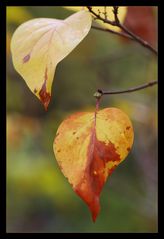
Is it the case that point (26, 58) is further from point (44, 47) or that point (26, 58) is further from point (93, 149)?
point (93, 149)

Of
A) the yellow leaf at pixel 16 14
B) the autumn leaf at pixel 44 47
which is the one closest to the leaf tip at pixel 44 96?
the autumn leaf at pixel 44 47

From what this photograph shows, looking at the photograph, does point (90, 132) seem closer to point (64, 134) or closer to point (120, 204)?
point (64, 134)

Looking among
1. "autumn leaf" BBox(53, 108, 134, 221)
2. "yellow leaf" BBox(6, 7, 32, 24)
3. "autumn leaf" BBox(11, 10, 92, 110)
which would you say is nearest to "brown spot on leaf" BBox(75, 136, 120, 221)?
"autumn leaf" BBox(53, 108, 134, 221)

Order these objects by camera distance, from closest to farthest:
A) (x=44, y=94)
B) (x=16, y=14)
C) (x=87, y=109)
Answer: (x=44, y=94)
(x=16, y=14)
(x=87, y=109)

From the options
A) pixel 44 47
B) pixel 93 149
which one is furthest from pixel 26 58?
pixel 93 149

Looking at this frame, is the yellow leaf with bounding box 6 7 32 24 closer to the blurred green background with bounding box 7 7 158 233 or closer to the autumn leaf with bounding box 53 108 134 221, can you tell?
the blurred green background with bounding box 7 7 158 233
